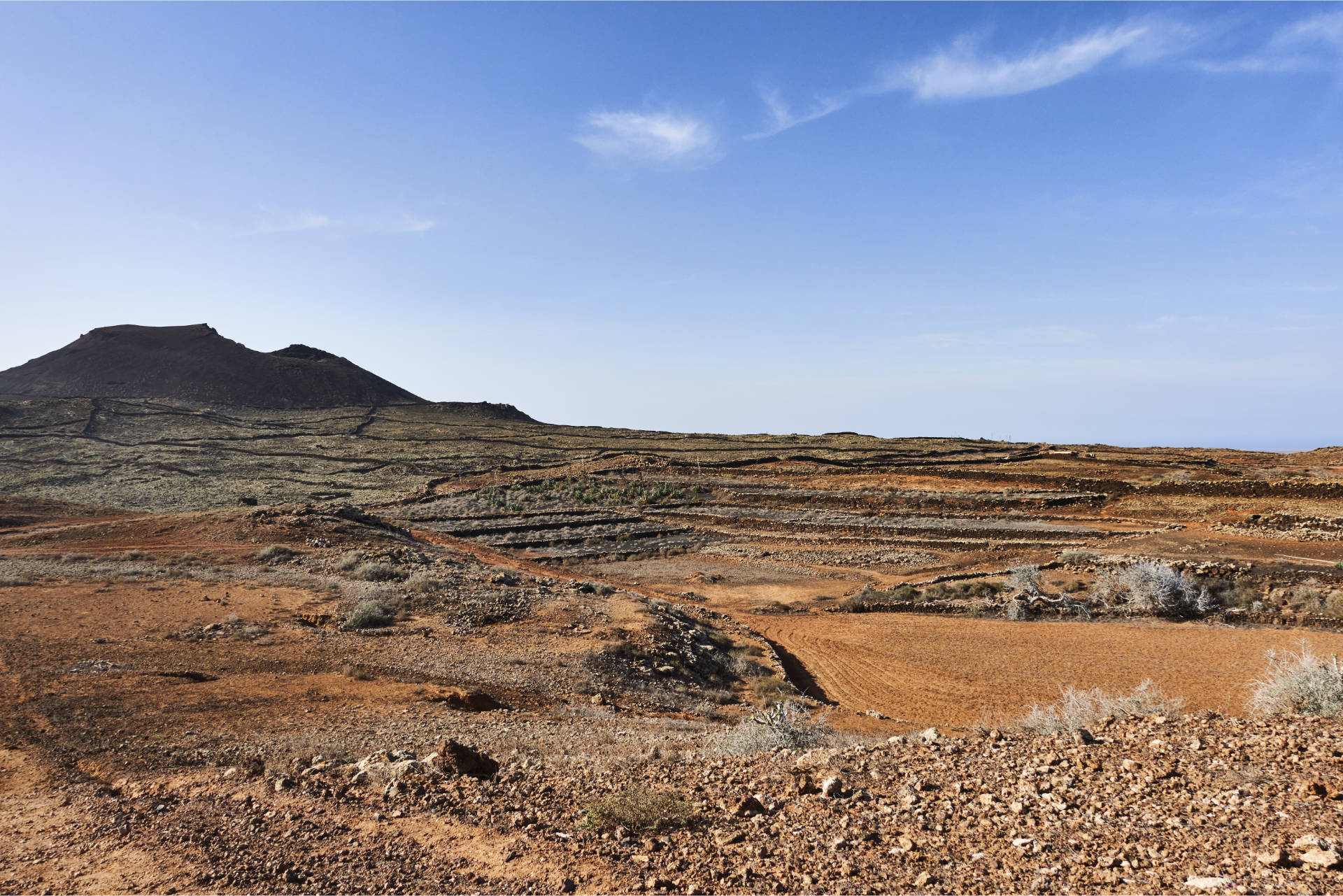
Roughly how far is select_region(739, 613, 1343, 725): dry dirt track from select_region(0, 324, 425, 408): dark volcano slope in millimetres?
91576

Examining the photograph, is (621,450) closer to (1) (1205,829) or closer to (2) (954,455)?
(2) (954,455)

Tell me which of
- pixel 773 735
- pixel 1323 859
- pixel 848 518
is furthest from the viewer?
pixel 848 518

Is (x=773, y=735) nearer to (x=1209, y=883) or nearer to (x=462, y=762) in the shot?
(x=462, y=762)

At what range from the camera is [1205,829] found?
4.38 meters

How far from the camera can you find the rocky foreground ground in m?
4.31

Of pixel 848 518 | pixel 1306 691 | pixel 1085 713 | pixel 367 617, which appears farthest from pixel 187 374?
pixel 1306 691

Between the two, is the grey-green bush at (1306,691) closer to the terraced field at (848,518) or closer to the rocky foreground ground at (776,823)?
the rocky foreground ground at (776,823)

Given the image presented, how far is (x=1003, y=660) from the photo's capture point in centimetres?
1514

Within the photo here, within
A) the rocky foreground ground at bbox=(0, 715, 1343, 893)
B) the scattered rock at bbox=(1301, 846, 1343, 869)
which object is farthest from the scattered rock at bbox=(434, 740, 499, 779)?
the scattered rock at bbox=(1301, 846, 1343, 869)

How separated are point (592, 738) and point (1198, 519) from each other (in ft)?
99.1

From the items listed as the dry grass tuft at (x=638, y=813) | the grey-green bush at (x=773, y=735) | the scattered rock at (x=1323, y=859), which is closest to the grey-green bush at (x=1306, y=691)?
the scattered rock at (x=1323, y=859)

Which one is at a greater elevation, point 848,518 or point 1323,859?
point 1323,859

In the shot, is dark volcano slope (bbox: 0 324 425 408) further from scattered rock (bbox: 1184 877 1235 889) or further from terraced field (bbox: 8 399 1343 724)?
scattered rock (bbox: 1184 877 1235 889)

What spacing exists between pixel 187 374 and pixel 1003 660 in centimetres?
10715
